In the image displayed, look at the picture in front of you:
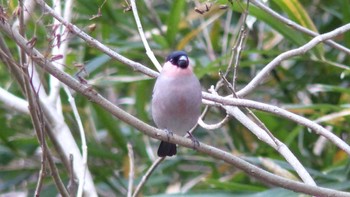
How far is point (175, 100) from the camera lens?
2.68 m

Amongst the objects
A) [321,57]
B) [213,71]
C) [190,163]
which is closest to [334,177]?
[321,57]

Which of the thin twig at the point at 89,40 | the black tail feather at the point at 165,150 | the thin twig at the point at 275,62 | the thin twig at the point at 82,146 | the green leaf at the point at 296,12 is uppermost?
the green leaf at the point at 296,12

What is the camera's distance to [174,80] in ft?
8.78

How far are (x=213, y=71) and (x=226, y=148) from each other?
1.76 feet

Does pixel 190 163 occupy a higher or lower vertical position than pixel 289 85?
lower

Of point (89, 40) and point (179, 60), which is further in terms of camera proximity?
point (179, 60)

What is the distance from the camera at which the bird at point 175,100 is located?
262 cm

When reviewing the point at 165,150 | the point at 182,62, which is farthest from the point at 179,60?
the point at 165,150

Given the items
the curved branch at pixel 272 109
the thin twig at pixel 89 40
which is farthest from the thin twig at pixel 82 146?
the curved branch at pixel 272 109

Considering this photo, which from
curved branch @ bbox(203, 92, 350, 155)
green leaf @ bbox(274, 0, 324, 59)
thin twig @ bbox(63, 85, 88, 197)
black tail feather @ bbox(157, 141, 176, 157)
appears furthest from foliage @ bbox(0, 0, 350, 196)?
curved branch @ bbox(203, 92, 350, 155)

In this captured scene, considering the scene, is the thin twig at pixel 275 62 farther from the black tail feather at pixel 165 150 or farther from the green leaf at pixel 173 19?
the green leaf at pixel 173 19

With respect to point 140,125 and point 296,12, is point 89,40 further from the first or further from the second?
point 296,12

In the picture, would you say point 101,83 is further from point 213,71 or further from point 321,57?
point 321,57

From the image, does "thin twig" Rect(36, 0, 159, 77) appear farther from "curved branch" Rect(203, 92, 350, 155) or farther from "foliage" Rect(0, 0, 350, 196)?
"foliage" Rect(0, 0, 350, 196)
